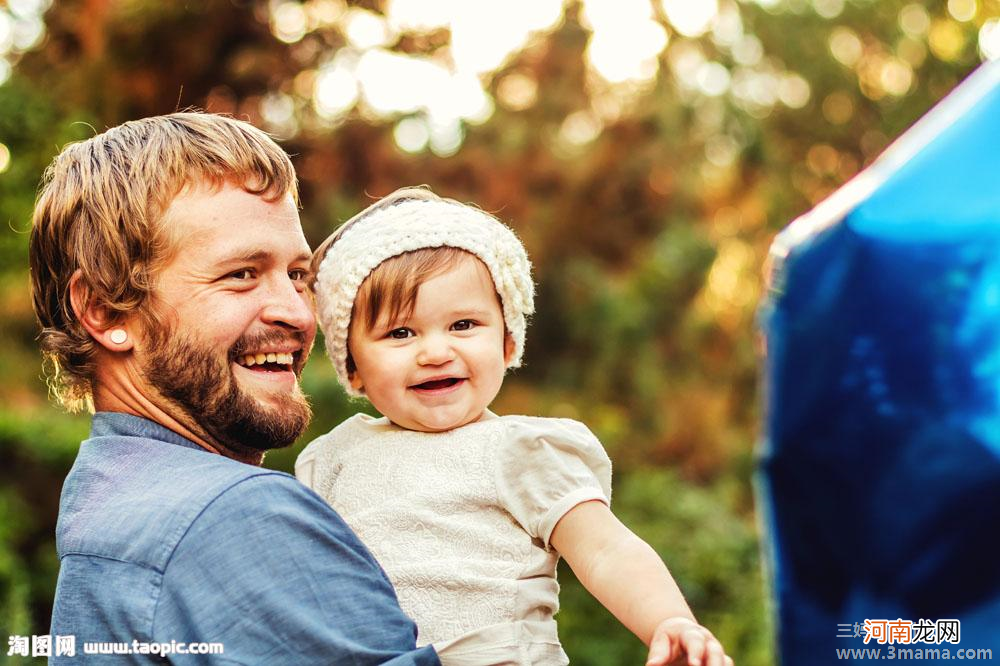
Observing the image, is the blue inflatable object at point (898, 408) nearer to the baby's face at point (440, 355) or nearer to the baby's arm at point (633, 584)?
the baby's arm at point (633, 584)

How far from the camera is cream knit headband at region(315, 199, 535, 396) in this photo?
7.06 ft

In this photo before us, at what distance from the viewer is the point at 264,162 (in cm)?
216

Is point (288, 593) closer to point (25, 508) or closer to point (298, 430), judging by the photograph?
point (298, 430)

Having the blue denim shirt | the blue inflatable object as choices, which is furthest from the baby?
the blue inflatable object

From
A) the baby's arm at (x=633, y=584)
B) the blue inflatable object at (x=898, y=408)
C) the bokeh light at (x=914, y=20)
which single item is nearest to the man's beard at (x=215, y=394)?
the baby's arm at (x=633, y=584)

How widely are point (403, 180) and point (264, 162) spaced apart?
5.60 metres

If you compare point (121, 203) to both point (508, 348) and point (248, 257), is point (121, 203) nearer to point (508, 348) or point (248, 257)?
point (248, 257)

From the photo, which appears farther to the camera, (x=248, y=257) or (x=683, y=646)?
(x=248, y=257)

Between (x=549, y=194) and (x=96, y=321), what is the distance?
6.70 m

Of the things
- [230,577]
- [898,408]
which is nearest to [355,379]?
[230,577]

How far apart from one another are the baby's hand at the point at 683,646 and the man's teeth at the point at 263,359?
3.01 feet

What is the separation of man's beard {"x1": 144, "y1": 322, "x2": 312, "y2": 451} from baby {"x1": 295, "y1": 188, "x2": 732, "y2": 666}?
0.19 meters

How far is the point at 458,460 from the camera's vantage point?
2.05 m

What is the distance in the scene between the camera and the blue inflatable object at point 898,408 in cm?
123
